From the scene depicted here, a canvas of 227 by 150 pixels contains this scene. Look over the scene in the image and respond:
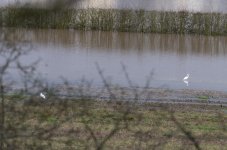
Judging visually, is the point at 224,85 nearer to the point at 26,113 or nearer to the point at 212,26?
the point at 26,113

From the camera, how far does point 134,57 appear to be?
1547 cm

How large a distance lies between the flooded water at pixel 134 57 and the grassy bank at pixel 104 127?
1.80m

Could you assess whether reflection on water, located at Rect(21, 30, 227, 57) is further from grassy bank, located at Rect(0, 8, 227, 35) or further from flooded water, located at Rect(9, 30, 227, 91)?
grassy bank, located at Rect(0, 8, 227, 35)

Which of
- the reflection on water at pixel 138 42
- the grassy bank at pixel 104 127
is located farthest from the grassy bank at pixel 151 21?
the grassy bank at pixel 104 127

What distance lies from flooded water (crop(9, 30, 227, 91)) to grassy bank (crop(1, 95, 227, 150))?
70.9 inches

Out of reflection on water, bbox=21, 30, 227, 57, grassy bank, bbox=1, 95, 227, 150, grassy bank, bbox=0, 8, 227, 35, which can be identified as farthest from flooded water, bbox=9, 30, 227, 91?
grassy bank, bbox=1, 95, 227, 150

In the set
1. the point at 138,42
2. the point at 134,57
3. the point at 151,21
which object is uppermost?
the point at 151,21

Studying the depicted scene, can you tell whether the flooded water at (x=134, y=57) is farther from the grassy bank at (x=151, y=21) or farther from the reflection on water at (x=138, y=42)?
the grassy bank at (x=151, y=21)

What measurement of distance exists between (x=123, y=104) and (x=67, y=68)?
490 cm

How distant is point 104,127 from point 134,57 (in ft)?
30.6

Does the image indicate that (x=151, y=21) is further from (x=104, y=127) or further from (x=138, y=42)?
(x=104, y=127)

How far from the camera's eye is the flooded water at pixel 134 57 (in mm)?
11969

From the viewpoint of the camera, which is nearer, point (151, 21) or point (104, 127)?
point (104, 127)

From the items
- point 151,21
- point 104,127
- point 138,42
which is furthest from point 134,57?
point 104,127
